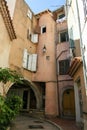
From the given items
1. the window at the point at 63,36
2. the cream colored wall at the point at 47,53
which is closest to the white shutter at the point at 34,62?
the cream colored wall at the point at 47,53

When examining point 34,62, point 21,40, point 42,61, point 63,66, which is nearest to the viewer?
point 21,40

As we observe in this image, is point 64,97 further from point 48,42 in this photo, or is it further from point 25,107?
point 48,42

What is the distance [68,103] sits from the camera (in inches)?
587

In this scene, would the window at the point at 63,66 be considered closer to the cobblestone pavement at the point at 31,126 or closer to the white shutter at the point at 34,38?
the white shutter at the point at 34,38

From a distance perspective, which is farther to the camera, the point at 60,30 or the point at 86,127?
the point at 60,30

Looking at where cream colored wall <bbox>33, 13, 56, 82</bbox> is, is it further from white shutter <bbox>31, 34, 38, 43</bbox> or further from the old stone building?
white shutter <bbox>31, 34, 38, 43</bbox>

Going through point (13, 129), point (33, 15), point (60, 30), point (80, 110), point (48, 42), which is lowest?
point (13, 129)

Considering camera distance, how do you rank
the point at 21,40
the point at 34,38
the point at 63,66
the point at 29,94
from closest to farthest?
the point at 21,40 < the point at 63,66 < the point at 29,94 < the point at 34,38

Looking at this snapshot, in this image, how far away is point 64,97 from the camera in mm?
15359

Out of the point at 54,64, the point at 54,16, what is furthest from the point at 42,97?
the point at 54,16

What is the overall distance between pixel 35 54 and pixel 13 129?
980 centimetres

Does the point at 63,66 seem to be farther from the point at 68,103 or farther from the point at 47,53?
the point at 68,103

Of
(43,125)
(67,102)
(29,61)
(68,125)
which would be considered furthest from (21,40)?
(68,125)

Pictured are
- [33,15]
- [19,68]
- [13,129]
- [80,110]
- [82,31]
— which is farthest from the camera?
[33,15]
